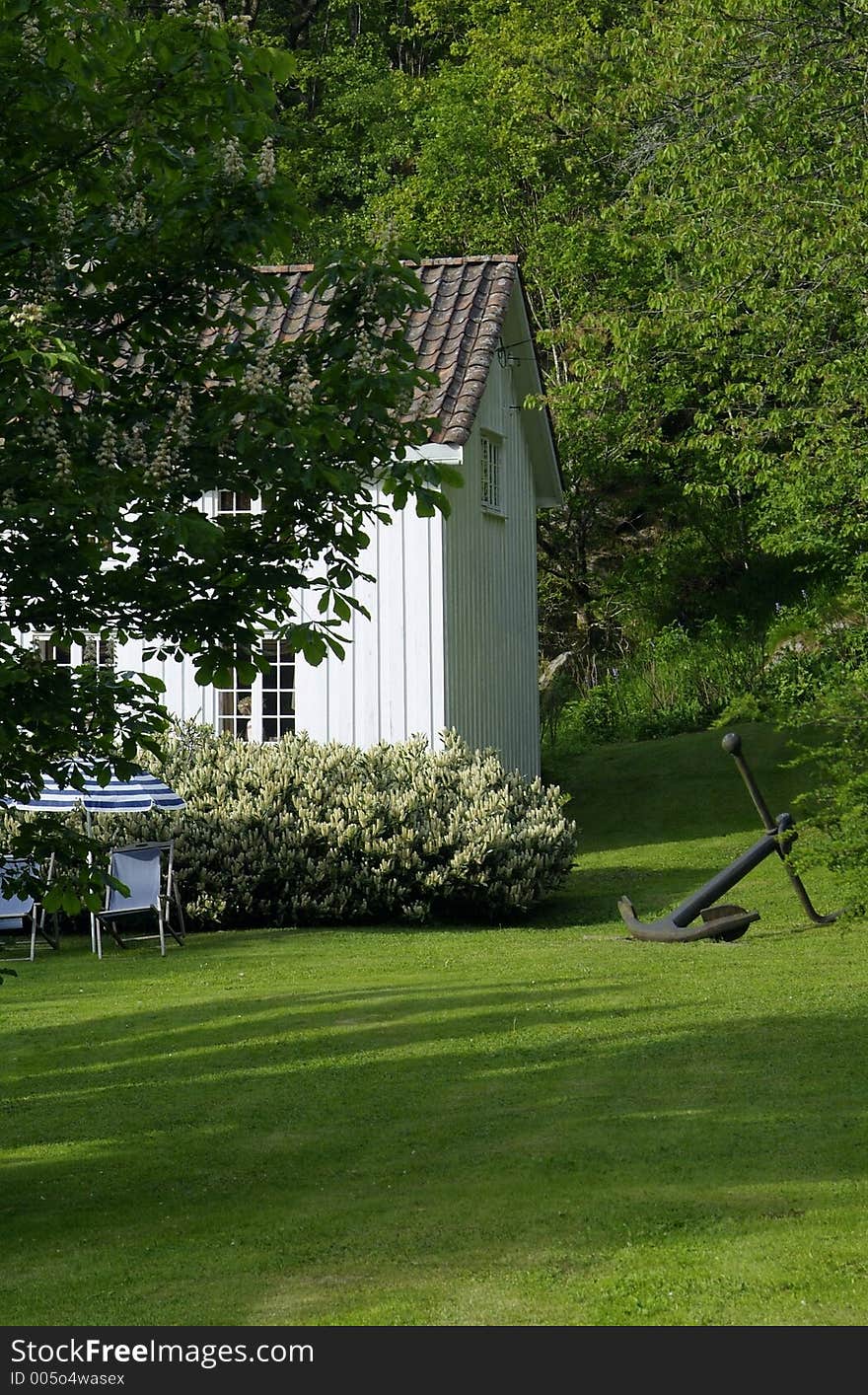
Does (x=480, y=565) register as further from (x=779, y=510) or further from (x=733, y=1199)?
(x=733, y=1199)

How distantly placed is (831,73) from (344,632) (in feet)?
25.8

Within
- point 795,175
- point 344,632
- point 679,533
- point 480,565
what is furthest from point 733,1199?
point 679,533

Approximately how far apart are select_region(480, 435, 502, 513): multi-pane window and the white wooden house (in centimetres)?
2

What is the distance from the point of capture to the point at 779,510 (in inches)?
1040

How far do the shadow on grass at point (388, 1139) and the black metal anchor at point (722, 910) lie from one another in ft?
8.48

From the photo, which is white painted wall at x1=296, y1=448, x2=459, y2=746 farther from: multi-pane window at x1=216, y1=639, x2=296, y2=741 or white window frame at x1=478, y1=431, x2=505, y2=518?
white window frame at x1=478, y1=431, x2=505, y2=518

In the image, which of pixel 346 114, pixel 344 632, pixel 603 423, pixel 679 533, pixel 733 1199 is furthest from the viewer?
pixel 346 114

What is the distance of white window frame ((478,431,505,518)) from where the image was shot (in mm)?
20578

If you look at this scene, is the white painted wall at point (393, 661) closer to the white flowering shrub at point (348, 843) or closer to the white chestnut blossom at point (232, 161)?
the white flowering shrub at point (348, 843)

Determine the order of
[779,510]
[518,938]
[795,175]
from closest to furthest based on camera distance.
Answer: [518,938], [795,175], [779,510]

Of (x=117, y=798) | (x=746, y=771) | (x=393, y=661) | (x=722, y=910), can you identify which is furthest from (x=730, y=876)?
(x=393, y=661)

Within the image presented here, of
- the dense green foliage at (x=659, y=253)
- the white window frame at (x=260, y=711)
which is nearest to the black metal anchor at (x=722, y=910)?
the dense green foliage at (x=659, y=253)

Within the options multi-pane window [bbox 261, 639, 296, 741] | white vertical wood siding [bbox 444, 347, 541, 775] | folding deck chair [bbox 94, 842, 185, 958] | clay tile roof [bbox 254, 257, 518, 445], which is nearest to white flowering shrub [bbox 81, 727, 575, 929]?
folding deck chair [bbox 94, 842, 185, 958]

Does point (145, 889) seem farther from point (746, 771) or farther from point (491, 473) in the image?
point (491, 473)
